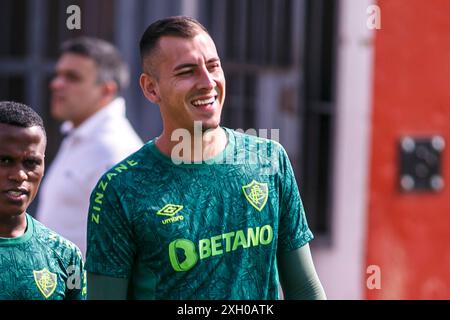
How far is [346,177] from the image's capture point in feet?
24.4

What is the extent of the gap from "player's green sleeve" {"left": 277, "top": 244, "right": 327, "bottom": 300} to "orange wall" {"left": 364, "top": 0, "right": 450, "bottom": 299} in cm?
397

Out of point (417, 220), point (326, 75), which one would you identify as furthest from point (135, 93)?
point (417, 220)

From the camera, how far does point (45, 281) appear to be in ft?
11.1

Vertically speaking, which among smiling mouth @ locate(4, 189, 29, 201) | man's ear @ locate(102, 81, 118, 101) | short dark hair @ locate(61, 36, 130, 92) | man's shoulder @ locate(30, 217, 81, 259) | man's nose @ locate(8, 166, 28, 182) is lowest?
man's shoulder @ locate(30, 217, 81, 259)

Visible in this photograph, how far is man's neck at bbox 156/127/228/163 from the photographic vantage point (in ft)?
11.1

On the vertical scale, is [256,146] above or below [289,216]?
above

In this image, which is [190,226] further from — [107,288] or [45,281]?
[45,281]

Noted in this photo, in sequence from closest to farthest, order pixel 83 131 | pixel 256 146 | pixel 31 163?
pixel 31 163
pixel 256 146
pixel 83 131

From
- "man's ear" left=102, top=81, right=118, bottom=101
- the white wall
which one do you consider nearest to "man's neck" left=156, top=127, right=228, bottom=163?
"man's ear" left=102, top=81, right=118, bottom=101

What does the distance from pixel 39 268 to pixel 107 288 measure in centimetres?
24

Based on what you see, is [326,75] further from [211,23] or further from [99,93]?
[99,93]

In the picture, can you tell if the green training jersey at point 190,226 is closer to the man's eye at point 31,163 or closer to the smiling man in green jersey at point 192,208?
the smiling man in green jersey at point 192,208

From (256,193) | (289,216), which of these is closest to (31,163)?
(256,193)

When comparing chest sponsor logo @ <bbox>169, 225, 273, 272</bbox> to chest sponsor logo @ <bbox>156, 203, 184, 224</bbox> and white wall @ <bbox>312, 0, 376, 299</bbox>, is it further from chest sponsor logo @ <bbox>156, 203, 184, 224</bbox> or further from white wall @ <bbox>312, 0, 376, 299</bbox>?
white wall @ <bbox>312, 0, 376, 299</bbox>
